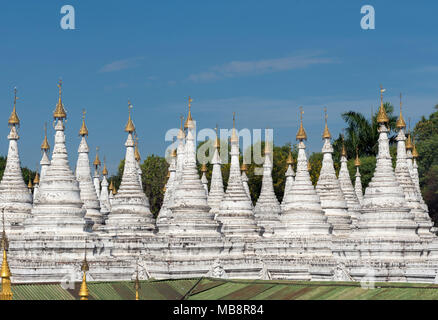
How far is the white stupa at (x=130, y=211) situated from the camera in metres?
59.0

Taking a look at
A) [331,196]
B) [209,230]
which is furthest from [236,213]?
[331,196]

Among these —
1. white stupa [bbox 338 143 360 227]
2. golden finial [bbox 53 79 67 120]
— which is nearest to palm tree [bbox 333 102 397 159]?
white stupa [bbox 338 143 360 227]

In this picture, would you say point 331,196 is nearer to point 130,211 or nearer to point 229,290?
point 130,211

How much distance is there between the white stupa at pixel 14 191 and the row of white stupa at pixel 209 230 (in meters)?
0.06

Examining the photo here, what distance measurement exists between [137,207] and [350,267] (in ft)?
45.1

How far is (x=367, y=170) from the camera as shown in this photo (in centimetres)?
10288

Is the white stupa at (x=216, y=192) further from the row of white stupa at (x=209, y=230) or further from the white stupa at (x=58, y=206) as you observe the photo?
the white stupa at (x=58, y=206)

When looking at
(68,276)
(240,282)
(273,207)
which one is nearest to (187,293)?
(240,282)

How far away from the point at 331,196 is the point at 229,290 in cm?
2253

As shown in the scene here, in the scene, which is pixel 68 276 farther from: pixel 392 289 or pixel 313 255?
pixel 392 289

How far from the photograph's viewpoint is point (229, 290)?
147 feet

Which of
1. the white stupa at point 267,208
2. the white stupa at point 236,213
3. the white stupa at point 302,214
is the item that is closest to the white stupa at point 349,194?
the white stupa at point 267,208

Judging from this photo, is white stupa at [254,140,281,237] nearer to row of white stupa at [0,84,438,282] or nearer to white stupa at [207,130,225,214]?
white stupa at [207,130,225,214]
